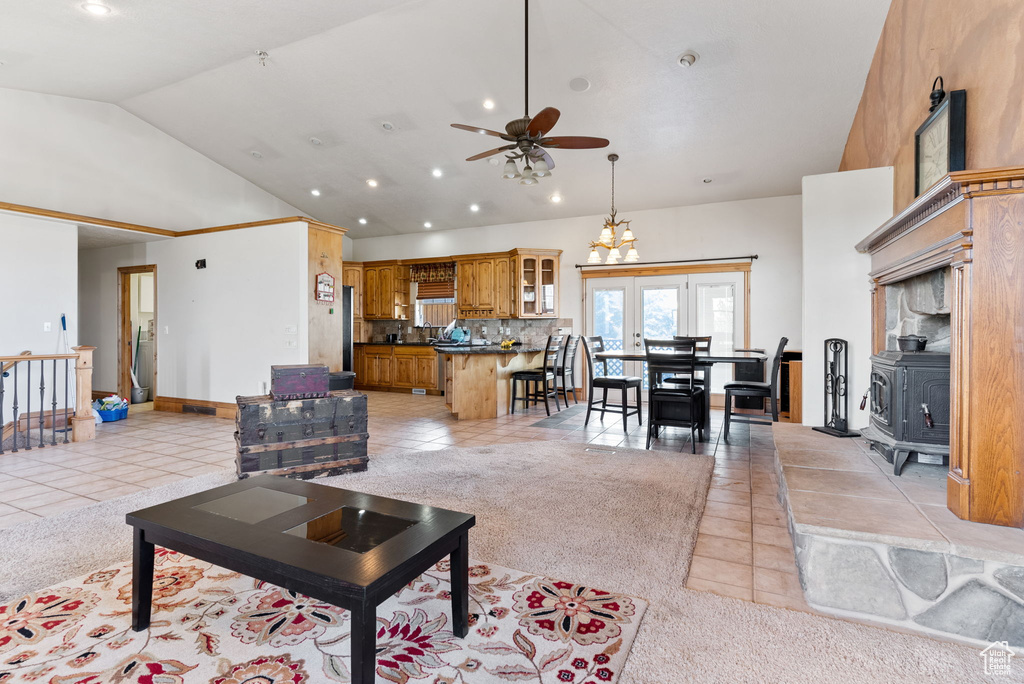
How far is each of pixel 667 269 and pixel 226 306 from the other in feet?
20.1

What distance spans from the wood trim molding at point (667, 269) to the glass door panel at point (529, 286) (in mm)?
785

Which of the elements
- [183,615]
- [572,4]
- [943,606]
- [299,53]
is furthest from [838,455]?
[299,53]

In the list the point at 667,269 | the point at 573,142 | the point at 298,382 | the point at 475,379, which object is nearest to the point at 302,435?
the point at 298,382

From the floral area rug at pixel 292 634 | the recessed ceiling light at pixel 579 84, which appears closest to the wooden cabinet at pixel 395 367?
the recessed ceiling light at pixel 579 84

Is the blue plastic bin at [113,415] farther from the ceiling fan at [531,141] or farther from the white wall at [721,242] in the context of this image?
the white wall at [721,242]

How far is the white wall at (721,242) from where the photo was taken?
6.86 metres

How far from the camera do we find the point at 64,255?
5.97 m

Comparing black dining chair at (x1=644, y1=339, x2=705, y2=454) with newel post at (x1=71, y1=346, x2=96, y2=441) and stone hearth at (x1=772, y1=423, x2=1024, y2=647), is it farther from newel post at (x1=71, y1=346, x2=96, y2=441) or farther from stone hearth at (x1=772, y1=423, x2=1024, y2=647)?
newel post at (x1=71, y1=346, x2=96, y2=441)

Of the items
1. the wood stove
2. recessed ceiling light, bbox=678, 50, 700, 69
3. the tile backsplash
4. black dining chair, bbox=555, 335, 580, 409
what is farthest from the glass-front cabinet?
the wood stove

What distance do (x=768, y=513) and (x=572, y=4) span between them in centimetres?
403

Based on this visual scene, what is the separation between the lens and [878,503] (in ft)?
7.61

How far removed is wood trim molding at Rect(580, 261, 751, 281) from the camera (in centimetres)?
713

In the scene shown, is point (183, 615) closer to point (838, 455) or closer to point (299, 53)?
point (838, 455)

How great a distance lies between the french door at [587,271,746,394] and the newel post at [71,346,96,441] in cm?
590
